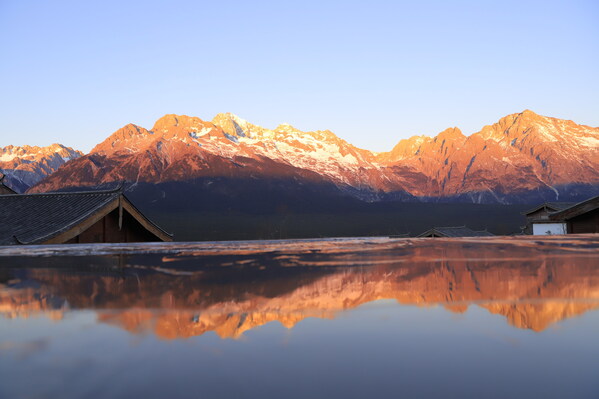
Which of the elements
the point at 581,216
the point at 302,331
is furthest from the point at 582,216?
the point at 302,331

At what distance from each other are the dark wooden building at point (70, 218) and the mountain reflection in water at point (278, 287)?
7.69 meters

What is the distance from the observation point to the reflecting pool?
6.25ft

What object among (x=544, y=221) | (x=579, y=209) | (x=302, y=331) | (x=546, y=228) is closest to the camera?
(x=302, y=331)

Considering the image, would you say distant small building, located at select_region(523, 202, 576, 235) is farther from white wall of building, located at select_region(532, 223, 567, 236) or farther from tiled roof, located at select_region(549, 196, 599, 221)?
tiled roof, located at select_region(549, 196, 599, 221)

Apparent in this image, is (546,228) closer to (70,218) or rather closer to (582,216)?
(582,216)

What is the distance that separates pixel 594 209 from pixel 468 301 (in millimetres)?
16766

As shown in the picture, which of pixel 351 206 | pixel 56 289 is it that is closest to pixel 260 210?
pixel 351 206

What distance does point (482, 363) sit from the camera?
211 cm

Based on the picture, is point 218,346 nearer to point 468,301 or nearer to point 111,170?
point 468,301

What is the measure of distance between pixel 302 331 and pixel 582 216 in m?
18.9

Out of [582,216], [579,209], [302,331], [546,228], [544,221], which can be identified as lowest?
[302,331]

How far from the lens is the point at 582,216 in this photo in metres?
19.0

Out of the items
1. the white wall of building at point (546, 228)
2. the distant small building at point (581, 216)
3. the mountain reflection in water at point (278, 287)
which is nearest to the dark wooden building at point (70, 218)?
the mountain reflection in water at point (278, 287)

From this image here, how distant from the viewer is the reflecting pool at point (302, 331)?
6.25ft
